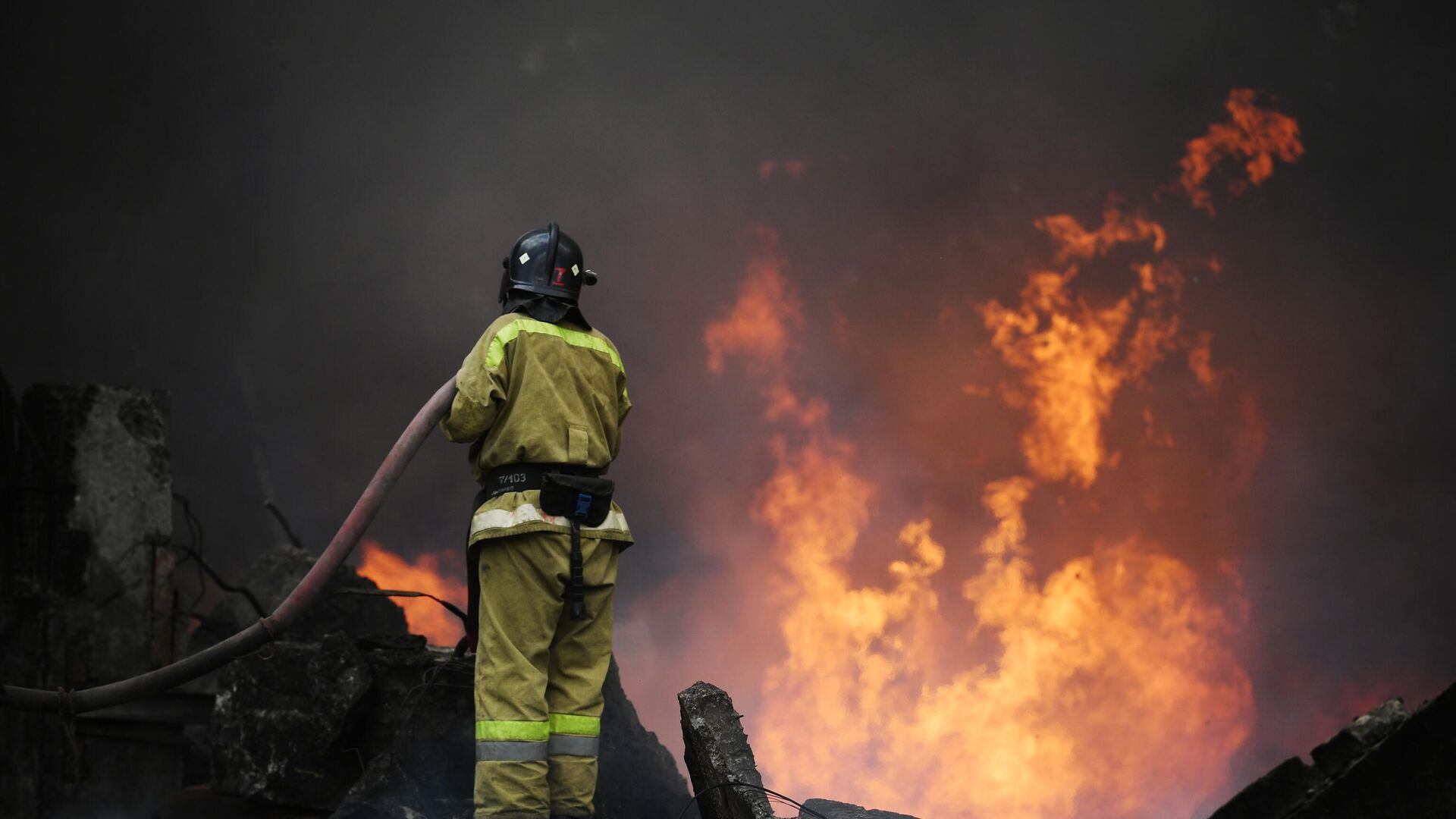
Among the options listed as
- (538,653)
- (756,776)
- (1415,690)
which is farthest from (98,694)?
(1415,690)

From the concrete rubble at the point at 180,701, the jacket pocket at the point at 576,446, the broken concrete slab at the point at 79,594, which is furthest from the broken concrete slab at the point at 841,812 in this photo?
the broken concrete slab at the point at 79,594

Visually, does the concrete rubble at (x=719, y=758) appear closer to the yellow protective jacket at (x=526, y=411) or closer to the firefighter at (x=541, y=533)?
the firefighter at (x=541, y=533)

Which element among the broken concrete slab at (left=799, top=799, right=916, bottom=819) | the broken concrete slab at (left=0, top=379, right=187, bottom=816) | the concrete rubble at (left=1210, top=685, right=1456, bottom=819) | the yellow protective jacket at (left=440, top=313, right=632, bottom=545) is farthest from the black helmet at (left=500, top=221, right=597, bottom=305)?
the broken concrete slab at (left=0, top=379, right=187, bottom=816)

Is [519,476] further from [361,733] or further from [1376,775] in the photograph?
[1376,775]

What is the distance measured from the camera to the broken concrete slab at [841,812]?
15.2 ft

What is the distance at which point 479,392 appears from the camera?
14.1 feet

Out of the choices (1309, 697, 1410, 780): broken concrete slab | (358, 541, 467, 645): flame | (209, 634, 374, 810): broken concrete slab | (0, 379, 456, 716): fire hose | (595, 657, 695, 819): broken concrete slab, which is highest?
(358, 541, 467, 645): flame

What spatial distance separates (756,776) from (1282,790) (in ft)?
6.09

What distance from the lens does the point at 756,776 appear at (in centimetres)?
413

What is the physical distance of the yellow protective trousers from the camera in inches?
157

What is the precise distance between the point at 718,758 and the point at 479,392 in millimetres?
1773

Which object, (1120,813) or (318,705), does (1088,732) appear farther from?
(318,705)

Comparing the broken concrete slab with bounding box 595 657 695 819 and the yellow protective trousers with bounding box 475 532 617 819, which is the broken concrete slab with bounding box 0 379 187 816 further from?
the yellow protective trousers with bounding box 475 532 617 819

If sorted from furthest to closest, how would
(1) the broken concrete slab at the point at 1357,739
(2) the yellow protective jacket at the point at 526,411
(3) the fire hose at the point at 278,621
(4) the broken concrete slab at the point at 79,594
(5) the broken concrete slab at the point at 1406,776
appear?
1. (4) the broken concrete slab at the point at 79,594
2. (3) the fire hose at the point at 278,621
3. (2) the yellow protective jacket at the point at 526,411
4. (1) the broken concrete slab at the point at 1357,739
5. (5) the broken concrete slab at the point at 1406,776
